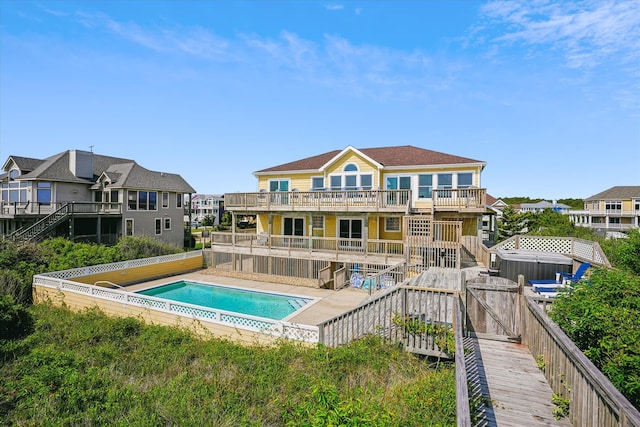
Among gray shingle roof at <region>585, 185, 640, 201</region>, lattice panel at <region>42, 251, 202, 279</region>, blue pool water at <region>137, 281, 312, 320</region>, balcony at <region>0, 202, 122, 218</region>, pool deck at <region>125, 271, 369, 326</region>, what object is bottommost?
blue pool water at <region>137, 281, 312, 320</region>

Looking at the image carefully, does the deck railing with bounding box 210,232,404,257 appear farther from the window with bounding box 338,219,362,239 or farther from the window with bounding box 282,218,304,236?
the window with bounding box 282,218,304,236

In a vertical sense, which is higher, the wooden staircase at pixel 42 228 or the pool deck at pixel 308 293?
the wooden staircase at pixel 42 228

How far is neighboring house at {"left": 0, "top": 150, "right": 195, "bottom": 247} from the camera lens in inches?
906

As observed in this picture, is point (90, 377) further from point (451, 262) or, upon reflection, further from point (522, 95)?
point (522, 95)

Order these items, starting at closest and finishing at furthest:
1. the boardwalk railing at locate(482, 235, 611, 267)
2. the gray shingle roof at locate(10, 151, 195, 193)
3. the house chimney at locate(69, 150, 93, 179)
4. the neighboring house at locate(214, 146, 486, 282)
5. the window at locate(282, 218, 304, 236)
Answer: the boardwalk railing at locate(482, 235, 611, 267), the neighboring house at locate(214, 146, 486, 282), the window at locate(282, 218, 304, 236), the gray shingle roof at locate(10, 151, 195, 193), the house chimney at locate(69, 150, 93, 179)

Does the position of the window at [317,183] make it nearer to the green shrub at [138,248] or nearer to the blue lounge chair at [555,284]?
the green shrub at [138,248]

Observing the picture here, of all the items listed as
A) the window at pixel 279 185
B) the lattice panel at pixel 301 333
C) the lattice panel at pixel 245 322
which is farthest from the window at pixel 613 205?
the lattice panel at pixel 245 322

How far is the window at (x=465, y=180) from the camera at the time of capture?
1823 centimetres

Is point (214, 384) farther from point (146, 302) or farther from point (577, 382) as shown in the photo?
point (146, 302)

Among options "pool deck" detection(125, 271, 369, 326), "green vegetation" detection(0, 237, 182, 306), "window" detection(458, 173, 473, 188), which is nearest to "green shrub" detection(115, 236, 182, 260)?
"green vegetation" detection(0, 237, 182, 306)

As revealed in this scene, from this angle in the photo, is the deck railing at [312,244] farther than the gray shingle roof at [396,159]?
No

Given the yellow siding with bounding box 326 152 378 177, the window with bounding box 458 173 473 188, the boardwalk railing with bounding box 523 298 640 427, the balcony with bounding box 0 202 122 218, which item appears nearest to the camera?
the boardwalk railing with bounding box 523 298 640 427

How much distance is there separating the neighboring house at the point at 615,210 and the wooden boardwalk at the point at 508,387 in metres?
45.4

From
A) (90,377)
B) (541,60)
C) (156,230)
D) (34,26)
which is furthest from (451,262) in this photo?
(156,230)
